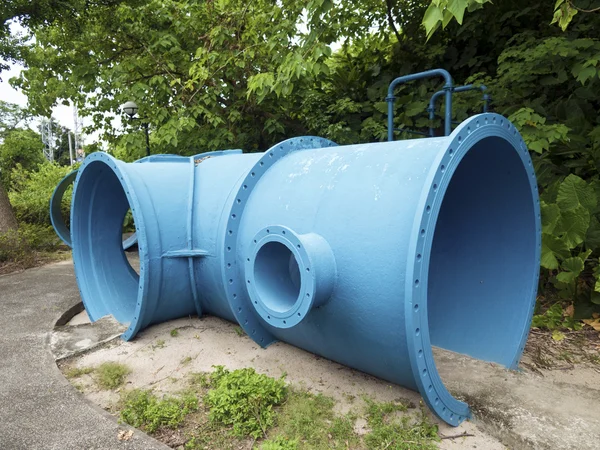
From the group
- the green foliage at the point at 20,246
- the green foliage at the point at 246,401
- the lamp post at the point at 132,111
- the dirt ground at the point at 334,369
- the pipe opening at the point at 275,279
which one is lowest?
the dirt ground at the point at 334,369

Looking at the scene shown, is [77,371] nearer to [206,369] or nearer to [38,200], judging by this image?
[206,369]

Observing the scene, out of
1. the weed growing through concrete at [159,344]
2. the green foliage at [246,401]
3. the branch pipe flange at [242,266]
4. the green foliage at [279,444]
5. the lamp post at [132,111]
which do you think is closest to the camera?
the green foliage at [279,444]

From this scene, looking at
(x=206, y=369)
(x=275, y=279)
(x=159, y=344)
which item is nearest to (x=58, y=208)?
(x=159, y=344)

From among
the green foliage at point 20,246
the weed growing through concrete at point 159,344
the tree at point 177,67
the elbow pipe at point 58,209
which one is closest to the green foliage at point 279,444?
the weed growing through concrete at point 159,344

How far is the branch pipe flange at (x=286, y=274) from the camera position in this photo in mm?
2234

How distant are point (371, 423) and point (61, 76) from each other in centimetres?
834

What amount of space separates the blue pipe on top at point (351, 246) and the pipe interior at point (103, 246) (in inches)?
0.9

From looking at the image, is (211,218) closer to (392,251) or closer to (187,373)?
(187,373)

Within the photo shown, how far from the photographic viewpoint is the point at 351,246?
2309 mm

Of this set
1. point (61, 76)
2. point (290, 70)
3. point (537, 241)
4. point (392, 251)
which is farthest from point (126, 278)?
point (61, 76)

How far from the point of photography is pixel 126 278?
5.03 metres

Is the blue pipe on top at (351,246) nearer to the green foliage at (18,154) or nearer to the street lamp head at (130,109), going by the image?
the street lamp head at (130,109)

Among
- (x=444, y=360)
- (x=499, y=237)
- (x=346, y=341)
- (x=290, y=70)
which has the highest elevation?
(x=290, y=70)

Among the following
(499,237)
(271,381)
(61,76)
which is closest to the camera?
(271,381)
